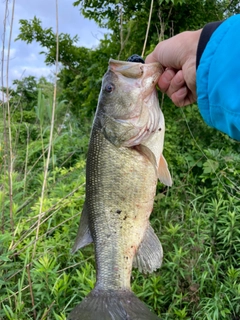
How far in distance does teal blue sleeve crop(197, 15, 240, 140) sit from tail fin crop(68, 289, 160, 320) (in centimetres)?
100

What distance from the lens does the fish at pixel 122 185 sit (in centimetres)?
191

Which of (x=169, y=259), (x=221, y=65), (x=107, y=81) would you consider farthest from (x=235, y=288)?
(x=221, y=65)

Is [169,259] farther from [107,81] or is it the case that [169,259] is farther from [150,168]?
[107,81]

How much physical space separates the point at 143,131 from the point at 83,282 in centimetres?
147

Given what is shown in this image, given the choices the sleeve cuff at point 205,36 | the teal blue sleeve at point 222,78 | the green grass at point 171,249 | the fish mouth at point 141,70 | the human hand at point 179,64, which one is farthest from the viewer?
the green grass at point 171,249

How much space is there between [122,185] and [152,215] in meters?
2.09

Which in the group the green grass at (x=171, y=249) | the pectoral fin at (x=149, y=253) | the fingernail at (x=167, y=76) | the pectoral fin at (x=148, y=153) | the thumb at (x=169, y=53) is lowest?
the green grass at (x=171, y=249)

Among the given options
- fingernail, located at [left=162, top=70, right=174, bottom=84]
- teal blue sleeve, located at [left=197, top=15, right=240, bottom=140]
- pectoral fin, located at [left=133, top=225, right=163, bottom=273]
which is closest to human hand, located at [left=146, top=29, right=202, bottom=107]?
fingernail, located at [left=162, top=70, right=174, bottom=84]

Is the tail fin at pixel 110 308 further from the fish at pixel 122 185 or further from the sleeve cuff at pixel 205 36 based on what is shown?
the sleeve cuff at pixel 205 36

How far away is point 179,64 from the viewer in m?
1.83

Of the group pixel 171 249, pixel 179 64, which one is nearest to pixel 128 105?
pixel 179 64

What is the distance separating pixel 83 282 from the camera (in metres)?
2.87

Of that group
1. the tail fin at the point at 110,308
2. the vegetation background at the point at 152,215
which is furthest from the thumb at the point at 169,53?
the tail fin at the point at 110,308

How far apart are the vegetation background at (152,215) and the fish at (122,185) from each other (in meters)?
Answer: 0.80
